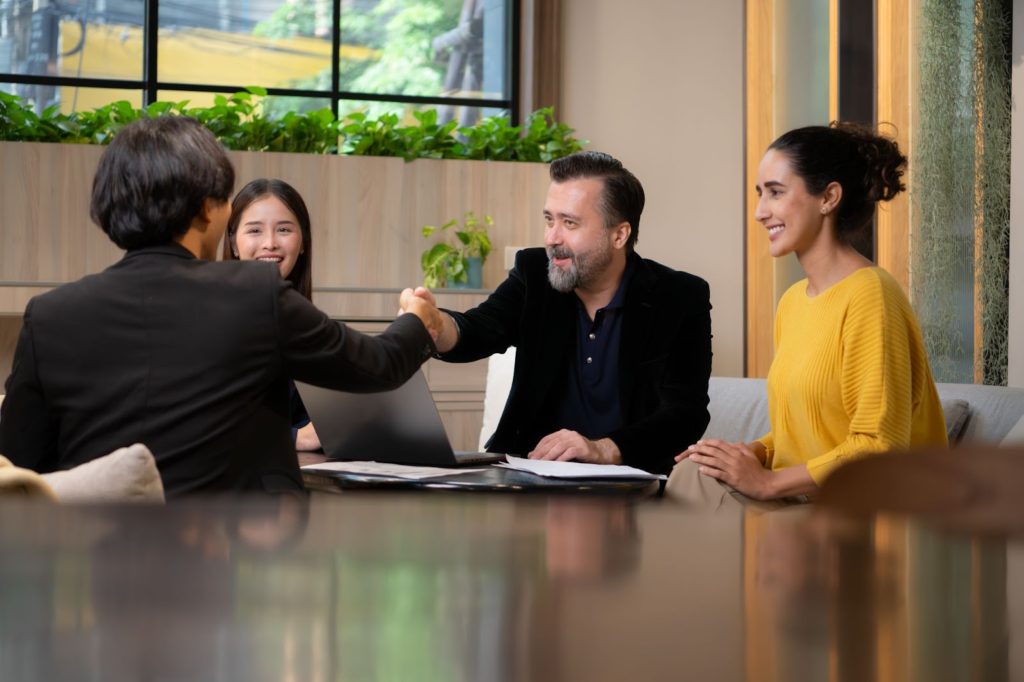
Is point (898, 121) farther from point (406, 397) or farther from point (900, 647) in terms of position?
point (900, 647)

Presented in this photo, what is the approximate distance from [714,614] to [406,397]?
197 cm

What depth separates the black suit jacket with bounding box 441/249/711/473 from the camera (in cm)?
272

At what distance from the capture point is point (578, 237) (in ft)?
9.48

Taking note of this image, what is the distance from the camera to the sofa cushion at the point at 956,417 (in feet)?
10.0

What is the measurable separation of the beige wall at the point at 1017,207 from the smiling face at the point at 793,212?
1769 millimetres

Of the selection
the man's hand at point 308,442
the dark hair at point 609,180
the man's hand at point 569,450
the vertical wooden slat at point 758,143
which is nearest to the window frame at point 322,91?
the vertical wooden slat at point 758,143

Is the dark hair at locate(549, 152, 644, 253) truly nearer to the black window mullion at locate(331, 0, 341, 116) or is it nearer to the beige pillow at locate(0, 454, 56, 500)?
the beige pillow at locate(0, 454, 56, 500)

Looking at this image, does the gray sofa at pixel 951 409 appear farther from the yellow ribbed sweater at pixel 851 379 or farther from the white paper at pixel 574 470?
the white paper at pixel 574 470

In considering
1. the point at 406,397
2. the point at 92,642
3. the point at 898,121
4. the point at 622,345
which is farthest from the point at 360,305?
the point at 92,642

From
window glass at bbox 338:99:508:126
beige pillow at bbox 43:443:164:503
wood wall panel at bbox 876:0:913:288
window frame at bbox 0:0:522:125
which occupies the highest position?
window frame at bbox 0:0:522:125

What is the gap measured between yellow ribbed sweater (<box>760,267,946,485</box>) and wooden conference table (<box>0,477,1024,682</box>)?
1.97m

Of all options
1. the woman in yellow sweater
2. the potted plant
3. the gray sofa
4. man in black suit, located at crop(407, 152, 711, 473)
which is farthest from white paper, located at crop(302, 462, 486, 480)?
the potted plant

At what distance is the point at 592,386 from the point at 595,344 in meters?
0.10

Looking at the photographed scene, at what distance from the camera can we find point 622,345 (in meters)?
2.73
